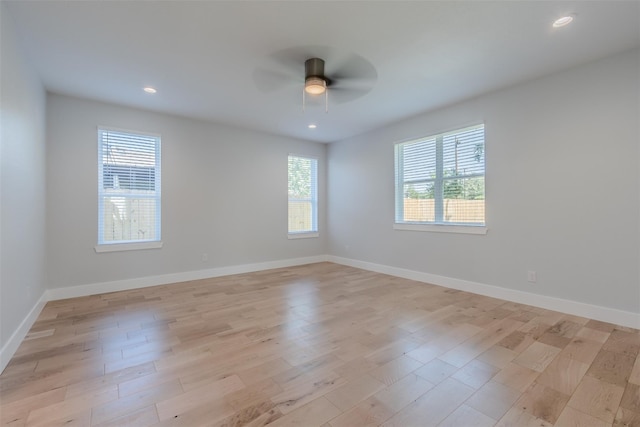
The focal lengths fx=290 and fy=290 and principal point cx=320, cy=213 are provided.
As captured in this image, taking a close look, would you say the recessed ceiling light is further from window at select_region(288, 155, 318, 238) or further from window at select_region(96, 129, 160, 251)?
window at select_region(96, 129, 160, 251)

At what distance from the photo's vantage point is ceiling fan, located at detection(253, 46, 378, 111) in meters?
2.77

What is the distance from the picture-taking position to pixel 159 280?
447 centimetres

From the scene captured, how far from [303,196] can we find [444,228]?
2976 millimetres

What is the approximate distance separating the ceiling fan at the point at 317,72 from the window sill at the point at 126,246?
2854 mm

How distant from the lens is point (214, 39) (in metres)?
2.55

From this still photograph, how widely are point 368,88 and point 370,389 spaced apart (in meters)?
3.12

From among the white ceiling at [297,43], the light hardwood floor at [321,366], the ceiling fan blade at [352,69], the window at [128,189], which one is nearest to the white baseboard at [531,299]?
the light hardwood floor at [321,366]

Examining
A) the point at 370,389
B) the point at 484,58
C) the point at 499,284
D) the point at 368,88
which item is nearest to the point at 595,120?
the point at 484,58

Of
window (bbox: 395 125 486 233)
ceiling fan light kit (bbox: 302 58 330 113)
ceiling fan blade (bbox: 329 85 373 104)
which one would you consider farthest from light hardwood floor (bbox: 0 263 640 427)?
ceiling fan blade (bbox: 329 85 373 104)

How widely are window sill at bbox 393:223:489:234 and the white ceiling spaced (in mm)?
1763

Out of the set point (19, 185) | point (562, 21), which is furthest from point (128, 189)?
point (562, 21)

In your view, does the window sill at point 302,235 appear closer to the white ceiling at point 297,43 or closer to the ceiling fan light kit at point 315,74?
the white ceiling at point 297,43

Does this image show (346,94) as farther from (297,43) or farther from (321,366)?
(321,366)

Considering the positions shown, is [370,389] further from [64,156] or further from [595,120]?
[64,156]
